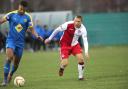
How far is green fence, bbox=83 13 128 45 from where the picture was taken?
4809 cm

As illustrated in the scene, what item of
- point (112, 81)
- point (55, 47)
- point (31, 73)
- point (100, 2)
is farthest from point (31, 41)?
point (100, 2)

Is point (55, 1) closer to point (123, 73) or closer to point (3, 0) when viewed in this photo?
point (3, 0)

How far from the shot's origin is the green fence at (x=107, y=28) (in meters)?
48.1

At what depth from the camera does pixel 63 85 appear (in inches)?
683

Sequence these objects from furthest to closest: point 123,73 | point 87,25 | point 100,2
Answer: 1. point 100,2
2. point 87,25
3. point 123,73

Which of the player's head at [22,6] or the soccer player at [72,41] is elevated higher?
the player's head at [22,6]

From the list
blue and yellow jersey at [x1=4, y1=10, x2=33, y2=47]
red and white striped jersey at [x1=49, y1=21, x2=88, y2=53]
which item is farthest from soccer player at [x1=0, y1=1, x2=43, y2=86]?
red and white striped jersey at [x1=49, y1=21, x2=88, y2=53]

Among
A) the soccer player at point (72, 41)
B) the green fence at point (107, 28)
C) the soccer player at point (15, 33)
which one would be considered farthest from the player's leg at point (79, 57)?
the green fence at point (107, 28)

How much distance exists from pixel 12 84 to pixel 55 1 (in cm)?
5809

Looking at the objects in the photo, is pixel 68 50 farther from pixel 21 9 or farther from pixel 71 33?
pixel 21 9

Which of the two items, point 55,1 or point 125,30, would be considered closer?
point 125,30

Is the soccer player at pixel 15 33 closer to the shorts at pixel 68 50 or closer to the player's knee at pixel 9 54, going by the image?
the player's knee at pixel 9 54

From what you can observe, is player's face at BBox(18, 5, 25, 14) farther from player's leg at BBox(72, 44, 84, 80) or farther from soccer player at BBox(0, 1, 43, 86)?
player's leg at BBox(72, 44, 84, 80)

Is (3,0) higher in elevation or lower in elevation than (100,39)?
higher
